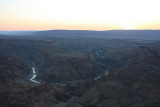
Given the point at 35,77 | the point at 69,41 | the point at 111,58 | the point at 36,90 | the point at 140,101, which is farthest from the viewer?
the point at 69,41

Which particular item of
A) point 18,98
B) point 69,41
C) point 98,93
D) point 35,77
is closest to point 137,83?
point 98,93

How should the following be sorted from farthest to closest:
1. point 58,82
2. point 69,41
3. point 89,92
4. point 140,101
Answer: point 69,41 → point 58,82 → point 89,92 → point 140,101

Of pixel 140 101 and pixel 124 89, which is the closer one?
pixel 140 101

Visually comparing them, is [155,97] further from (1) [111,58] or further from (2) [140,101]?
(1) [111,58]

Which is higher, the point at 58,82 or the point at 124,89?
the point at 124,89

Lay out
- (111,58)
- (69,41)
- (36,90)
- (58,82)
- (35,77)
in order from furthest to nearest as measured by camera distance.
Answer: (69,41) < (111,58) < (35,77) < (58,82) < (36,90)

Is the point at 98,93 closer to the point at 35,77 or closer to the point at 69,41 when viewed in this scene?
the point at 35,77

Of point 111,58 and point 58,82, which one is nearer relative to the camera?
point 58,82

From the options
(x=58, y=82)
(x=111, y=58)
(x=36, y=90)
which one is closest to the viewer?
(x=36, y=90)

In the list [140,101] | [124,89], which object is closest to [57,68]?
[124,89]
